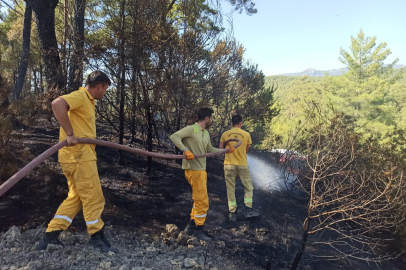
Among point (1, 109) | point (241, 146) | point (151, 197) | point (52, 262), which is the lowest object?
point (151, 197)

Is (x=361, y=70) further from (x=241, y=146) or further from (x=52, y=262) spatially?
(x=52, y=262)

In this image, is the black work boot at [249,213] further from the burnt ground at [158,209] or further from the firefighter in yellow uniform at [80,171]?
the firefighter in yellow uniform at [80,171]

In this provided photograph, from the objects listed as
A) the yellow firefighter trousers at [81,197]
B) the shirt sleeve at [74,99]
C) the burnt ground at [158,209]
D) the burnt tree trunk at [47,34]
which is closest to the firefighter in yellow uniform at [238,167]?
the burnt ground at [158,209]

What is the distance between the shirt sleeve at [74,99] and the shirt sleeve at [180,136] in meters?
1.24

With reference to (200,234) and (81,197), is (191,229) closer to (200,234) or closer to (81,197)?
(200,234)

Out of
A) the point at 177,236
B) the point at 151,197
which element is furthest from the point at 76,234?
the point at 151,197

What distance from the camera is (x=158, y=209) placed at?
497 cm

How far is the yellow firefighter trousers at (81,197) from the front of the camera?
2.84m

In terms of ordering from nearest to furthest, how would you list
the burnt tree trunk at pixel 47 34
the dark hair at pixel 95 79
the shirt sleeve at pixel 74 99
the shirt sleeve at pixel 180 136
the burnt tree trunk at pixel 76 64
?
the shirt sleeve at pixel 74 99, the dark hair at pixel 95 79, the shirt sleeve at pixel 180 136, the burnt tree trunk at pixel 76 64, the burnt tree trunk at pixel 47 34

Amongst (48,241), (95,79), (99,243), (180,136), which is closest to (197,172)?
(180,136)

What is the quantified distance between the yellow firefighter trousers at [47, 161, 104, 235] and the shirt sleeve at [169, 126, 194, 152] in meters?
1.09

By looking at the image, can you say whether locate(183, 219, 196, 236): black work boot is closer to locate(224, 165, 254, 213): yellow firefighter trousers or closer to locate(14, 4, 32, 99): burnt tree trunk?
locate(224, 165, 254, 213): yellow firefighter trousers

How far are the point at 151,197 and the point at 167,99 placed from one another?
6.54 feet

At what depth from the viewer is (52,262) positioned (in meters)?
2.62
